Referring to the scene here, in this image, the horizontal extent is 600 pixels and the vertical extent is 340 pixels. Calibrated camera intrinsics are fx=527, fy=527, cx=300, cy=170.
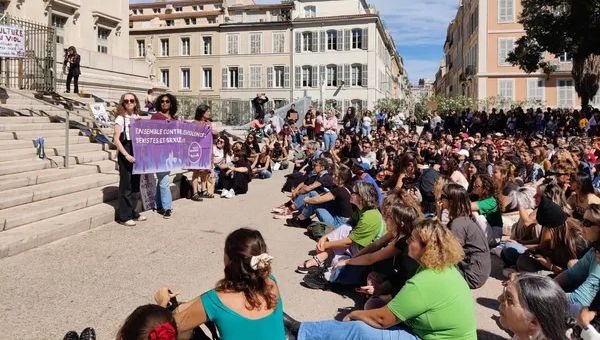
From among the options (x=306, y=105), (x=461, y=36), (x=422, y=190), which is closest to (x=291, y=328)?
(x=422, y=190)

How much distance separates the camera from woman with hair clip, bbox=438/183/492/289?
545cm

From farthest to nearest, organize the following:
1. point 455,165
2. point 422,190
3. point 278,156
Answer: point 278,156
point 455,165
point 422,190

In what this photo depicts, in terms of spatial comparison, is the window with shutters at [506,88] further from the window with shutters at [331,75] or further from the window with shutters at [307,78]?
the window with shutters at [307,78]

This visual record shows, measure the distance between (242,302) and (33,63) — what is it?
1676cm

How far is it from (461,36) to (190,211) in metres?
56.9

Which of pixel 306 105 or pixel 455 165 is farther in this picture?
pixel 306 105

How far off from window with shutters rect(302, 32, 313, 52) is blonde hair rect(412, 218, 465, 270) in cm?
5135

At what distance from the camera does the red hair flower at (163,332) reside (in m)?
2.40

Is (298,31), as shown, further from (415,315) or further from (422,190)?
(415,315)

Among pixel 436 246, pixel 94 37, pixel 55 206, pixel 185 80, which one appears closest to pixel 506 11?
pixel 185 80

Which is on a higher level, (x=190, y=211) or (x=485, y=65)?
(x=485, y=65)

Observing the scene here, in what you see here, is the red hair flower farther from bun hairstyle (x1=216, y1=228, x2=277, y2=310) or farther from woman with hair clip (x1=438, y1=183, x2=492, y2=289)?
woman with hair clip (x1=438, y1=183, x2=492, y2=289)

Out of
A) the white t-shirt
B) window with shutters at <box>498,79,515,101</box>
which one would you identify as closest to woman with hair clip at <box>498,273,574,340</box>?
the white t-shirt

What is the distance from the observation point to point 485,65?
4466cm
